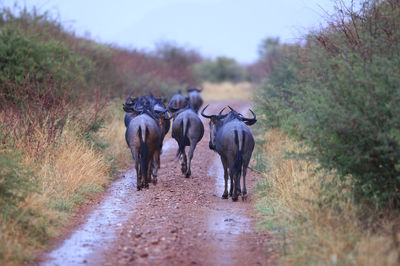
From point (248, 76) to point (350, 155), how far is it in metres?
49.4

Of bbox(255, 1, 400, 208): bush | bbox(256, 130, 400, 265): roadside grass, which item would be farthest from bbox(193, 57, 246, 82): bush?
bbox(255, 1, 400, 208): bush

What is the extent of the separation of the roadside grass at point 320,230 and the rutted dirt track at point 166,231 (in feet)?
0.97

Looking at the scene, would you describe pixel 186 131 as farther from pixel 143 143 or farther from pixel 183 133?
pixel 143 143


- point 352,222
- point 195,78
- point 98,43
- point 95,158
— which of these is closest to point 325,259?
point 352,222

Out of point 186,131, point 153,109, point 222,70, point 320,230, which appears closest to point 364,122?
point 320,230

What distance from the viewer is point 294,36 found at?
11695 millimetres

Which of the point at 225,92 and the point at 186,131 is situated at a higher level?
the point at 225,92

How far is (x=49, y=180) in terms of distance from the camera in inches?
353

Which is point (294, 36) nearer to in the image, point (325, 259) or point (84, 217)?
point (84, 217)

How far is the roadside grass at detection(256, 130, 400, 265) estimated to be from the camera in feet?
17.2

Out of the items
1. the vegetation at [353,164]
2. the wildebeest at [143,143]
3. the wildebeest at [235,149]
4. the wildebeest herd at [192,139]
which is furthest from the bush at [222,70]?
the vegetation at [353,164]

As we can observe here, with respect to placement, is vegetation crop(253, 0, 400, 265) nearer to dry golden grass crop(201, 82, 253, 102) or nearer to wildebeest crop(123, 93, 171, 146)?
wildebeest crop(123, 93, 171, 146)

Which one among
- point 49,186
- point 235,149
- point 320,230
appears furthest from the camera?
point 235,149

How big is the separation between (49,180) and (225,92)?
36.5 metres
